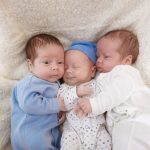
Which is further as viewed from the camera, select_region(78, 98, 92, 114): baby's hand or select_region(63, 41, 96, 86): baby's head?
select_region(63, 41, 96, 86): baby's head

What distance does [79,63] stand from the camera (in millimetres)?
1533

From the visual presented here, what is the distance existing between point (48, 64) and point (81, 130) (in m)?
0.30

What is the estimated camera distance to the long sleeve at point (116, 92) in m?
1.39

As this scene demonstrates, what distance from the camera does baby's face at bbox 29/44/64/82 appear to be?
4.82 feet

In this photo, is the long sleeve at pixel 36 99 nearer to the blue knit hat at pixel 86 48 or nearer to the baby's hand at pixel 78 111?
the baby's hand at pixel 78 111

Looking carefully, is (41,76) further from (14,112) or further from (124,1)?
(124,1)

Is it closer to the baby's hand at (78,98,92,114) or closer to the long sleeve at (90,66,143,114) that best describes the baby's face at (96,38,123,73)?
the long sleeve at (90,66,143,114)

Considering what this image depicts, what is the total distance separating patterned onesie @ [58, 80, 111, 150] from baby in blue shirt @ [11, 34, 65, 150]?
43 mm

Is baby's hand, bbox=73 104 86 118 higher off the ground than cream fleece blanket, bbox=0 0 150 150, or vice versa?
cream fleece blanket, bbox=0 0 150 150

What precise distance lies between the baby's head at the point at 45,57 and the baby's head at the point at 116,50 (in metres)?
0.17

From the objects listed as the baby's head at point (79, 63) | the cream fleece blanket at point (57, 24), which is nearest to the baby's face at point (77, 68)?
the baby's head at point (79, 63)

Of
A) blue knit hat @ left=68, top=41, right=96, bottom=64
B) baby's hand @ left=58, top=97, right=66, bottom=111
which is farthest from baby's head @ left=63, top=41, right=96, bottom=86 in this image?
baby's hand @ left=58, top=97, right=66, bottom=111

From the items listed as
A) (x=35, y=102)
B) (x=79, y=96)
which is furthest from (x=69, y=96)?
(x=35, y=102)

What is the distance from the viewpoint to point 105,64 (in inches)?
60.3
